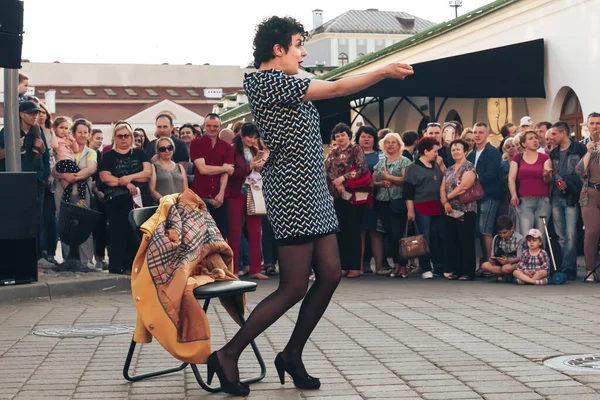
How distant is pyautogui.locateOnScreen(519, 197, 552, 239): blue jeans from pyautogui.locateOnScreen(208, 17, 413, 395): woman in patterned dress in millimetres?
7733

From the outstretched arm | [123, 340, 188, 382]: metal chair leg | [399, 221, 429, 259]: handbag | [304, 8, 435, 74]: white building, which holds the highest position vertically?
[304, 8, 435, 74]: white building

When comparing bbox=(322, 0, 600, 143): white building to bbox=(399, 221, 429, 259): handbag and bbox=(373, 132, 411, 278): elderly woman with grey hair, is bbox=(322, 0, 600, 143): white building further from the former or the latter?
bbox=(399, 221, 429, 259): handbag

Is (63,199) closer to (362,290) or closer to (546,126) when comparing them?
(362,290)

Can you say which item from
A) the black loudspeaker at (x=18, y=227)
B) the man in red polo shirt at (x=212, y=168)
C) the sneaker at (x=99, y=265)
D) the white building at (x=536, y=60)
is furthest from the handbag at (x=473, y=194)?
the white building at (x=536, y=60)

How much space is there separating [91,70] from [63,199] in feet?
245

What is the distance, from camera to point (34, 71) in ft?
282

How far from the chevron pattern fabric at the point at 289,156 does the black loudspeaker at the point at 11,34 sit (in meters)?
6.10

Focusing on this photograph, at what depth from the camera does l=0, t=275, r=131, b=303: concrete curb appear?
11.2m

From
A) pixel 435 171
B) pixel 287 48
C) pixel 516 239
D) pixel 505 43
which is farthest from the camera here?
pixel 505 43

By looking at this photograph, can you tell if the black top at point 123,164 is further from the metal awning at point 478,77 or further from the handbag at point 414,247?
the metal awning at point 478,77

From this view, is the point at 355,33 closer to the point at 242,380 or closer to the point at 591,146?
the point at 591,146

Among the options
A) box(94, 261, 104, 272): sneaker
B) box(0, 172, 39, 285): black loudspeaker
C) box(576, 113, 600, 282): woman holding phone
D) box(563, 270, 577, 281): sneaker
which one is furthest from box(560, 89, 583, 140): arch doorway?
box(0, 172, 39, 285): black loudspeaker

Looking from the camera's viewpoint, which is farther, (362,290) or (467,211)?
(467,211)

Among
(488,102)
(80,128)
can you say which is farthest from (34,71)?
(80,128)
